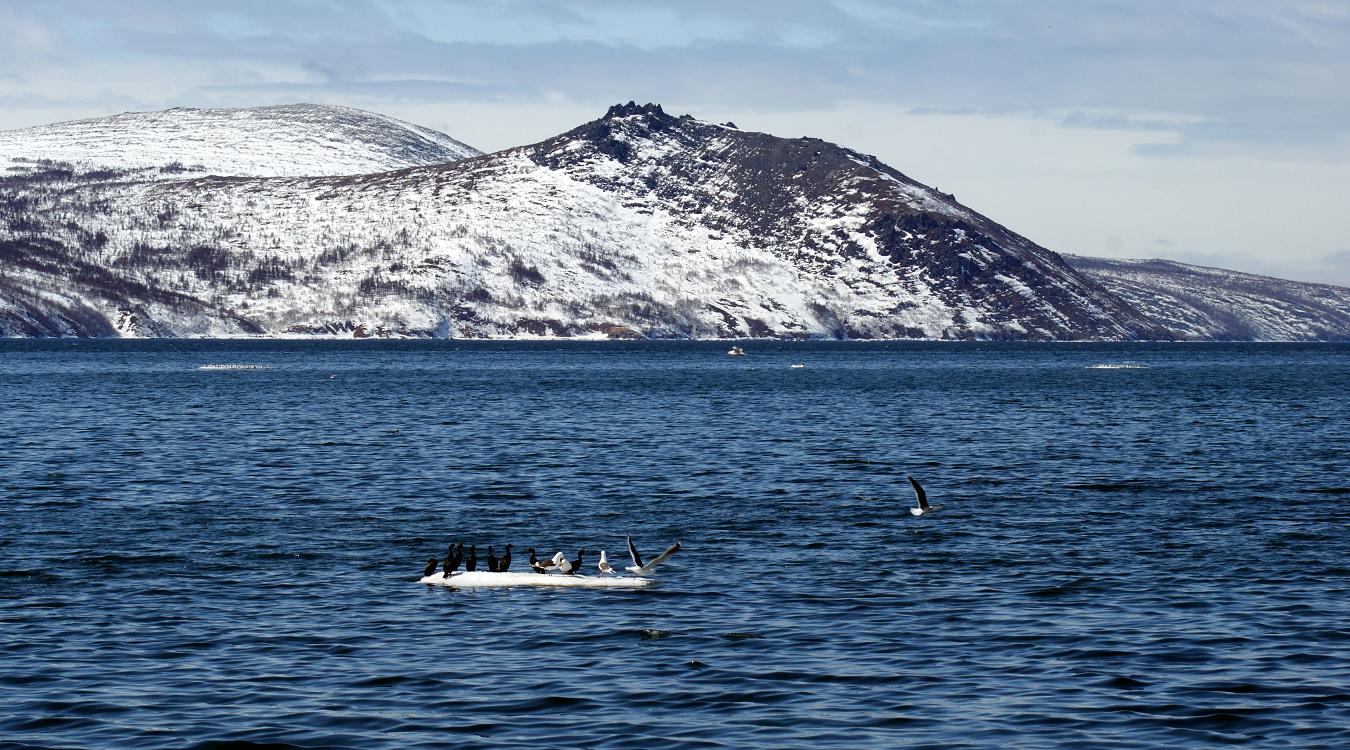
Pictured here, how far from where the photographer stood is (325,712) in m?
27.4

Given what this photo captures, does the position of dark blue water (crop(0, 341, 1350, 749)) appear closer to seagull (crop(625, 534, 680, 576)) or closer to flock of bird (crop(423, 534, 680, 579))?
seagull (crop(625, 534, 680, 576))

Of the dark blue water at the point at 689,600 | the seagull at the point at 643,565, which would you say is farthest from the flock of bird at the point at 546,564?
the dark blue water at the point at 689,600

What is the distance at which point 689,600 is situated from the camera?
1507 inches

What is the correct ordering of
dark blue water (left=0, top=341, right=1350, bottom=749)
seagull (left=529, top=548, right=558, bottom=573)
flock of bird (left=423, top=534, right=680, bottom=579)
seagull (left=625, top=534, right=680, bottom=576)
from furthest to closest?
seagull (left=529, top=548, right=558, bottom=573) < seagull (left=625, top=534, right=680, bottom=576) < flock of bird (left=423, top=534, right=680, bottom=579) < dark blue water (left=0, top=341, right=1350, bottom=749)

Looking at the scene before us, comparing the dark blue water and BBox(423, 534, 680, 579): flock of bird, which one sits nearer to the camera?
the dark blue water

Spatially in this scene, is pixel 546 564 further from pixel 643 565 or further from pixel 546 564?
pixel 643 565

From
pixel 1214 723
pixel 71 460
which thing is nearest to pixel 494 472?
pixel 71 460

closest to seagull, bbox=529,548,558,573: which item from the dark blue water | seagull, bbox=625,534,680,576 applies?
the dark blue water

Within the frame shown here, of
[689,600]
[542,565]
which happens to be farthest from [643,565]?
[689,600]

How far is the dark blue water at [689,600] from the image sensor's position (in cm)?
2714

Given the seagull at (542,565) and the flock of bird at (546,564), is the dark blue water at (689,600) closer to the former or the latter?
the flock of bird at (546,564)

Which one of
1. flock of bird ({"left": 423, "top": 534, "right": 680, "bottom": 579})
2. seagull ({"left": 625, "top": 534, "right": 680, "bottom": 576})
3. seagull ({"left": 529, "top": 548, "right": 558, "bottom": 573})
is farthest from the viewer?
seagull ({"left": 529, "top": 548, "right": 558, "bottom": 573})

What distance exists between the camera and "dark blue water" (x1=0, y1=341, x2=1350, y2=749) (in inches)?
1069

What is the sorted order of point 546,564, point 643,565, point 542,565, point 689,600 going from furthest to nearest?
1. point 643,565
2. point 546,564
3. point 542,565
4. point 689,600
